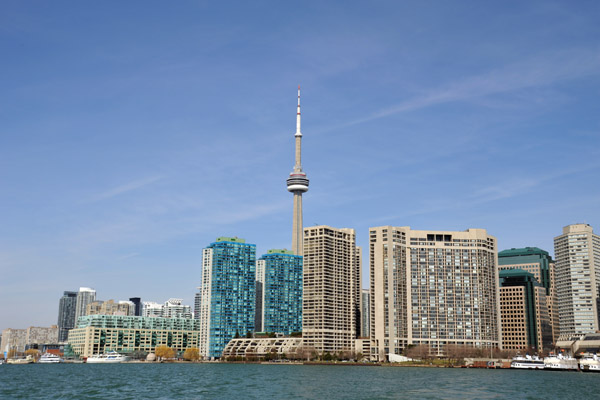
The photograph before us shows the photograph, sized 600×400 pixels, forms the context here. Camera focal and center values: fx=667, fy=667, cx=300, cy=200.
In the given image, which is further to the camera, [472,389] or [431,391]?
[472,389]

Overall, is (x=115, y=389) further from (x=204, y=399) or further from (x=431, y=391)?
(x=431, y=391)

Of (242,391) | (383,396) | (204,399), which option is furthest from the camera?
(242,391)

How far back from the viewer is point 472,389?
127 m

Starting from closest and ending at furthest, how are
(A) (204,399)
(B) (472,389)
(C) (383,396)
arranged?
(A) (204,399), (C) (383,396), (B) (472,389)

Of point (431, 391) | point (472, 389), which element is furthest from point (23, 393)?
point (472, 389)

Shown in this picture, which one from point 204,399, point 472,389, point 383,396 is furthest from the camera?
point 472,389

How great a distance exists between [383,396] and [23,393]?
191 ft

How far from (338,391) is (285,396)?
603 inches

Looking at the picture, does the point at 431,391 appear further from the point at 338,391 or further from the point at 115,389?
the point at 115,389

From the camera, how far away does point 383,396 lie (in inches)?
4163

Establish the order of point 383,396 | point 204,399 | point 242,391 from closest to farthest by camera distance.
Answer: point 204,399, point 383,396, point 242,391

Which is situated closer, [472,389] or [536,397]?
[536,397]

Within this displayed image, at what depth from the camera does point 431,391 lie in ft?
388

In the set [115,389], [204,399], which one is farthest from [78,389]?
[204,399]
